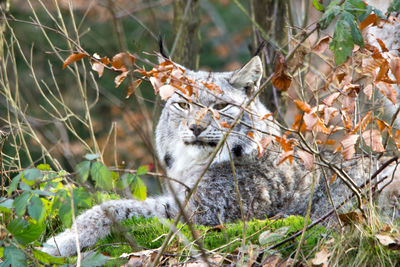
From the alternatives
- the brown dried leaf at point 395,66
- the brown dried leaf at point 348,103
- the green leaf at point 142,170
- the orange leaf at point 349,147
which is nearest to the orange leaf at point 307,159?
the orange leaf at point 349,147

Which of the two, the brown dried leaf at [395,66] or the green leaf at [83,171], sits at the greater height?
the brown dried leaf at [395,66]

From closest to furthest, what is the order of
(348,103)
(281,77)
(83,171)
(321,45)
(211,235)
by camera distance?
(83,171), (281,77), (321,45), (348,103), (211,235)

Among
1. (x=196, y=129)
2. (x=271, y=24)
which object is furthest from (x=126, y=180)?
(x=271, y=24)

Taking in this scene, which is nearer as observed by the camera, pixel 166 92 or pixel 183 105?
pixel 166 92

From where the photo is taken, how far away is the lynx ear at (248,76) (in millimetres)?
4352

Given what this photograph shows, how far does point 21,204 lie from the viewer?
2.44m

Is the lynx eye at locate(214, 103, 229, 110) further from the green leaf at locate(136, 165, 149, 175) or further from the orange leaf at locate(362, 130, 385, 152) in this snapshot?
the green leaf at locate(136, 165, 149, 175)

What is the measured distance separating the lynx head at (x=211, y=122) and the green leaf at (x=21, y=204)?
1814mm

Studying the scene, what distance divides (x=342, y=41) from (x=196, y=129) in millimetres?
1883

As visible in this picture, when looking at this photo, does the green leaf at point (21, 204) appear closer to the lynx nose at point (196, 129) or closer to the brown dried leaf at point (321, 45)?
the brown dried leaf at point (321, 45)

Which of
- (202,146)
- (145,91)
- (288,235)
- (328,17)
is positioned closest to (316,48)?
(328,17)

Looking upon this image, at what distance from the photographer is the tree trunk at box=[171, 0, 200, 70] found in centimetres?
602

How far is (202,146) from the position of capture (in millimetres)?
4199

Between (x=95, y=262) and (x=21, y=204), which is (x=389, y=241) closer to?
(x=95, y=262)
